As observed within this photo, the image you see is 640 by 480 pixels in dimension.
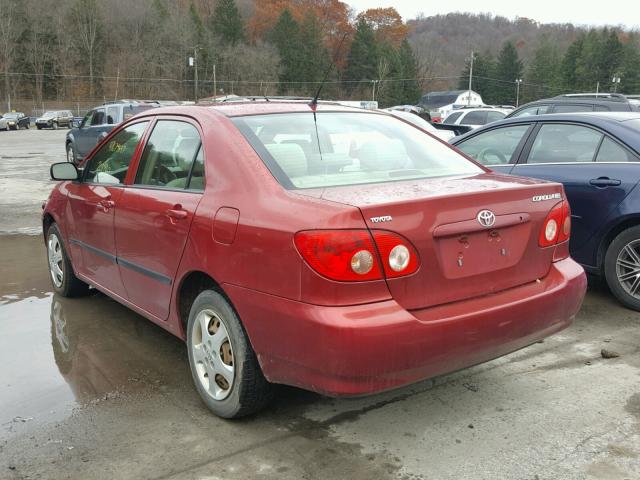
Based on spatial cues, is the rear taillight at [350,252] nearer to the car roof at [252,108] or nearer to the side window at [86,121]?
the car roof at [252,108]

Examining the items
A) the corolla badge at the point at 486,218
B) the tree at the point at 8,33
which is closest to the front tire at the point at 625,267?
the corolla badge at the point at 486,218

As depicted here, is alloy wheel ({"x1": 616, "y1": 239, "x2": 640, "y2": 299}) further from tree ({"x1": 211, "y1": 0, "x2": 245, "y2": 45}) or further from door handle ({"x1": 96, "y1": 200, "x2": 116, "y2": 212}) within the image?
tree ({"x1": 211, "y1": 0, "x2": 245, "y2": 45})

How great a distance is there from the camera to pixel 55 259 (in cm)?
528

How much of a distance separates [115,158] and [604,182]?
372cm

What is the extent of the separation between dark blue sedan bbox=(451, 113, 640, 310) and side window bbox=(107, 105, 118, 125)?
1325 cm

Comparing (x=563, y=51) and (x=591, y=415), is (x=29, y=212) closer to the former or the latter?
(x=591, y=415)

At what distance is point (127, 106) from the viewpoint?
53.5 ft

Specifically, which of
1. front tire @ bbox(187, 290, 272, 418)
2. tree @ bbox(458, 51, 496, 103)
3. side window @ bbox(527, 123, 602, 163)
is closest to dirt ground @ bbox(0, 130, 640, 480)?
front tire @ bbox(187, 290, 272, 418)

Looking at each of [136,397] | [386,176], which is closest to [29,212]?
[136,397]

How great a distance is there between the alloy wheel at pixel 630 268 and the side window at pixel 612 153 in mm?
672

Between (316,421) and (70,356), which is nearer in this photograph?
(316,421)

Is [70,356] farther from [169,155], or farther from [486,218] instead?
[486,218]

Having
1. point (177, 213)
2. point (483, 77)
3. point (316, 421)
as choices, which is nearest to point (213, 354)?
point (316, 421)

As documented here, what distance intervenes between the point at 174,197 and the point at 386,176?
3.83ft
